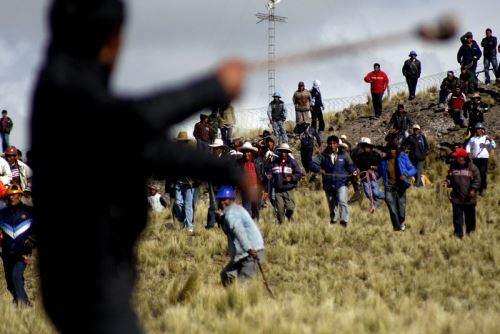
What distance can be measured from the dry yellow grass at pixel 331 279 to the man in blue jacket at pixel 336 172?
0.56 meters

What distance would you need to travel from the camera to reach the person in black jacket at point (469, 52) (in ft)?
93.9

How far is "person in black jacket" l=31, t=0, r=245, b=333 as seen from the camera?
9.91ft

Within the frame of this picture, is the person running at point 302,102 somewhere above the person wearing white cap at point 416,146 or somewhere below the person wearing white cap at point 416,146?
above

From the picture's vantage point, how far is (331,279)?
47.6 feet

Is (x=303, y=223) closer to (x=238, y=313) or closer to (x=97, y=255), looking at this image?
(x=238, y=313)

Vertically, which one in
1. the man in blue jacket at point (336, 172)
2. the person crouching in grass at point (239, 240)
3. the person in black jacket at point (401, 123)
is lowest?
the person crouching in grass at point (239, 240)

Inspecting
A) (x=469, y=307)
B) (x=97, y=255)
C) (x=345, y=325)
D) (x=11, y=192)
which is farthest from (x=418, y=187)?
(x=97, y=255)

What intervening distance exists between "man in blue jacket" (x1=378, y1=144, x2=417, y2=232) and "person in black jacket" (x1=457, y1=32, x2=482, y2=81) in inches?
454

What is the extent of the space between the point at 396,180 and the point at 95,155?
49.7 ft

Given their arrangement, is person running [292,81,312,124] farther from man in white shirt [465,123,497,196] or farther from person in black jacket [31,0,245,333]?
person in black jacket [31,0,245,333]

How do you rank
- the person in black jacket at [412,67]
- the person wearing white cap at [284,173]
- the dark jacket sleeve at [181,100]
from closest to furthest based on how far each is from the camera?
the dark jacket sleeve at [181,100], the person wearing white cap at [284,173], the person in black jacket at [412,67]

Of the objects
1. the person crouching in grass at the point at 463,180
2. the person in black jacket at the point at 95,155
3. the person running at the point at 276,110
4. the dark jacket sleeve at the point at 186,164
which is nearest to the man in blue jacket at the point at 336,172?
the person crouching in grass at the point at 463,180

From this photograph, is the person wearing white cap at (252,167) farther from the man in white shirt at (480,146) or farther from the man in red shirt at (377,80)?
the man in red shirt at (377,80)

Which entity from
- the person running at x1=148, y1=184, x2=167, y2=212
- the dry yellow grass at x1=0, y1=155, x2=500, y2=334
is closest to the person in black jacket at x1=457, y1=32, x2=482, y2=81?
the dry yellow grass at x1=0, y1=155, x2=500, y2=334
